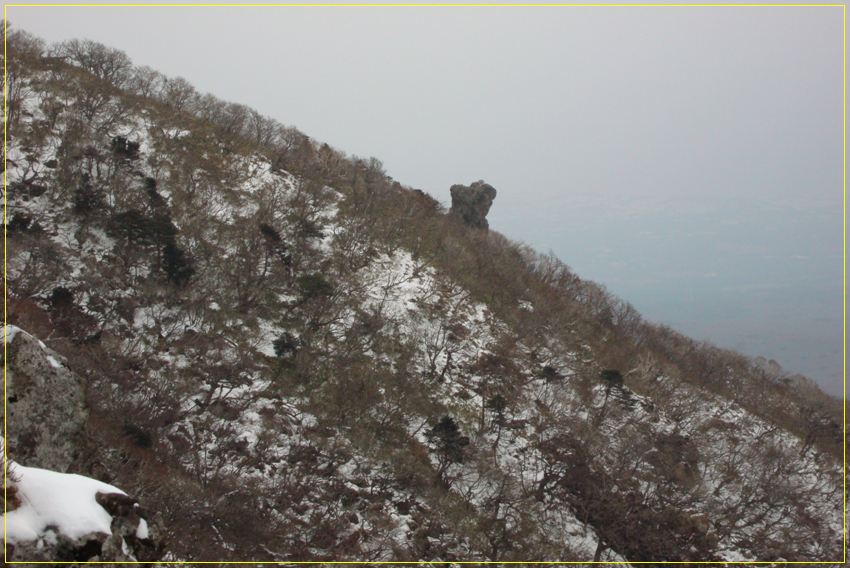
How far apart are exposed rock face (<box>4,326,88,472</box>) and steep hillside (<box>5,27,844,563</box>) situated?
149cm

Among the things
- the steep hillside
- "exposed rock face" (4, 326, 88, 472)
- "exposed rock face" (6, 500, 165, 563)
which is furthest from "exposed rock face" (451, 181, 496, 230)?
"exposed rock face" (6, 500, 165, 563)

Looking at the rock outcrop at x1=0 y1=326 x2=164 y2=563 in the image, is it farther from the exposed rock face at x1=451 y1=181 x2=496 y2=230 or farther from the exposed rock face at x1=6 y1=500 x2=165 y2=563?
the exposed rock face at x1=451 y1=181 x2=496 y2=230

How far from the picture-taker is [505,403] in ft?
95.7

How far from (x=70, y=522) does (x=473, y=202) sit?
182 ft

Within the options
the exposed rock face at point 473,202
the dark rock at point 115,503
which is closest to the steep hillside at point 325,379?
the dark rock at point 115,503

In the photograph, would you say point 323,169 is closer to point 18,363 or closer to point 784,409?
point 18,363

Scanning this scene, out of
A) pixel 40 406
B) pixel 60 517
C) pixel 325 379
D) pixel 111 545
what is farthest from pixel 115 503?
pixel 325 379

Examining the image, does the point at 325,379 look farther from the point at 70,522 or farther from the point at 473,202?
the point at 473,202

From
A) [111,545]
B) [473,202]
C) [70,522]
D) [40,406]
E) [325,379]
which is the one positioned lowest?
[325,379]

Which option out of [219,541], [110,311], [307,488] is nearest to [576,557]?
[307,488]

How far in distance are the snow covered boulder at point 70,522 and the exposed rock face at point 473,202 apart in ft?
176

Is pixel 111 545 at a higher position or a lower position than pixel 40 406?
higher

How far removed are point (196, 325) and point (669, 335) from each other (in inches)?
2212

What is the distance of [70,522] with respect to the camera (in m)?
5.92
